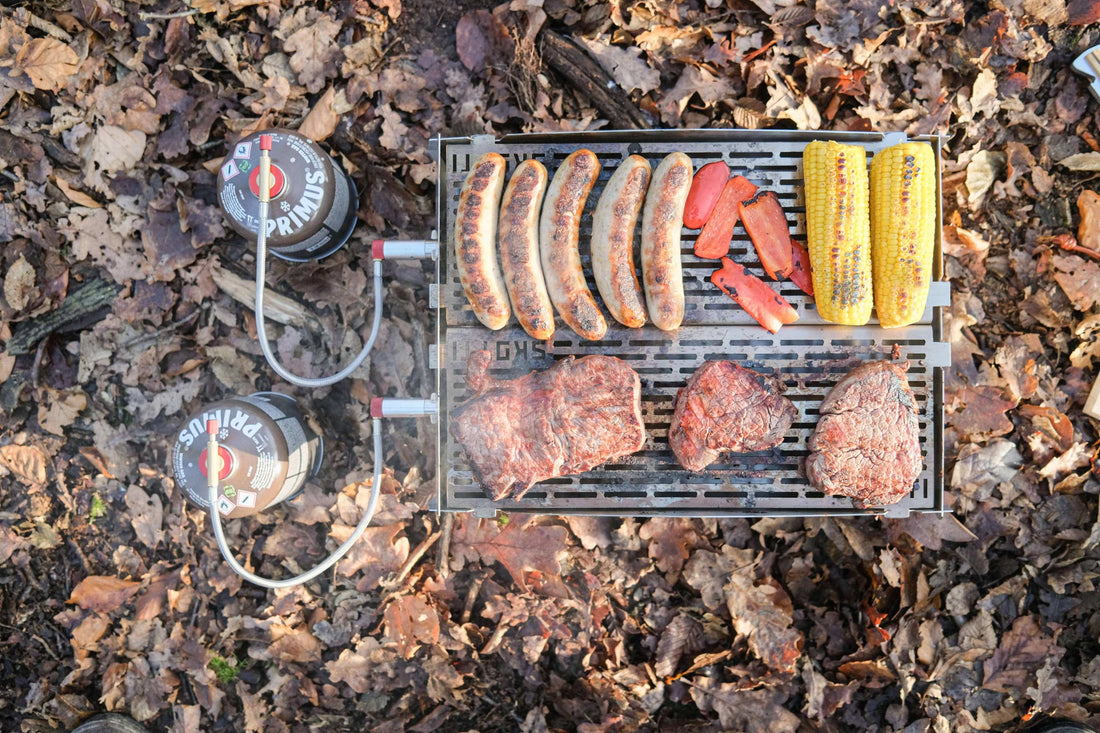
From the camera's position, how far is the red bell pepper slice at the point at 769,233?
403 centimetres

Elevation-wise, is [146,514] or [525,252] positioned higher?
[525,252]

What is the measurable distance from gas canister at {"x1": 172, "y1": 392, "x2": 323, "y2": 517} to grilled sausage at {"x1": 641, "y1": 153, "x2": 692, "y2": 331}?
2.50 meters

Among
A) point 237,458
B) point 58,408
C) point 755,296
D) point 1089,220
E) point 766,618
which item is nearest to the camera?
point 237,458

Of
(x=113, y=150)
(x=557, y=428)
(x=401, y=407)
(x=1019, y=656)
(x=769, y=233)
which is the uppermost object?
(x=113, y=150)

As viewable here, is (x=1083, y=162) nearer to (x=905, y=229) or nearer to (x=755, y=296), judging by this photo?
(x=905, y=229)

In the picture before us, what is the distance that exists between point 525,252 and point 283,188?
1.53 m

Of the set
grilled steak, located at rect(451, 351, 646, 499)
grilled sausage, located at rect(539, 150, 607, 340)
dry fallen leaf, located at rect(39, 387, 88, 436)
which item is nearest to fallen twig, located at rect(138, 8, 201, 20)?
dry fallen leaf, located at rect(39, 387, 88, 436)

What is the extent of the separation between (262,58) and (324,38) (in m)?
0.49

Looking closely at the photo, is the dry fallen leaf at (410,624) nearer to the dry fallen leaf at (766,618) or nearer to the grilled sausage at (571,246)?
the dry fallen leaf at (766,618)

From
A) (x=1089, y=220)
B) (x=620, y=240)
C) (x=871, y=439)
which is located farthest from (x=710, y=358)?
(x=1089, y=220)

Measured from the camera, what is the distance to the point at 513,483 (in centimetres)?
392

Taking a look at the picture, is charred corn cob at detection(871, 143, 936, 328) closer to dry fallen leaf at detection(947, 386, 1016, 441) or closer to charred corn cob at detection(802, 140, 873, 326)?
charred corn cob at detection(802, 140, 873, 326)

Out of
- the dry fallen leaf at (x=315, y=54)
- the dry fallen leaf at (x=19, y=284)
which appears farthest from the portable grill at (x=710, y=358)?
the dry fallen leaf at (x=19, y=284)

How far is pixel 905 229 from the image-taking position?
12.7ft
